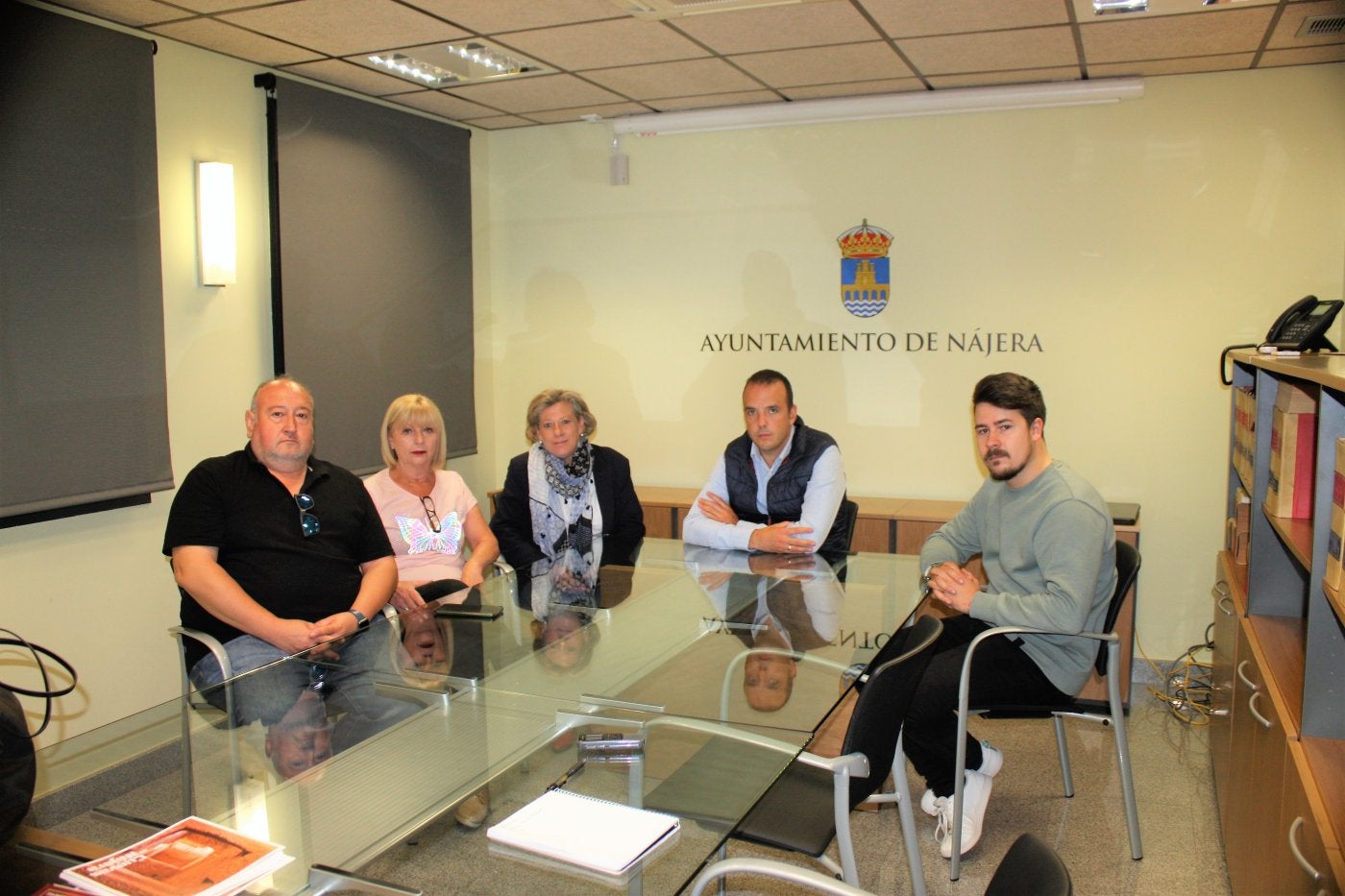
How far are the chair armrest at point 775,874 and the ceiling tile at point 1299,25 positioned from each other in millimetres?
3451

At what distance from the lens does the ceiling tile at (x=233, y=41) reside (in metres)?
3.96

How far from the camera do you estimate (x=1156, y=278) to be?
495 centimetres

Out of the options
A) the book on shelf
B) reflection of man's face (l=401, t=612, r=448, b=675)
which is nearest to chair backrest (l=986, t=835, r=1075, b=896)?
the book on shelf

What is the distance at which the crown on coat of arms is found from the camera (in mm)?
5387

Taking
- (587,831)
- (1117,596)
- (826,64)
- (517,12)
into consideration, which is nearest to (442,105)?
(517,12)

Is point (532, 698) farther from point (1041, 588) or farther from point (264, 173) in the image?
point (264, 173)

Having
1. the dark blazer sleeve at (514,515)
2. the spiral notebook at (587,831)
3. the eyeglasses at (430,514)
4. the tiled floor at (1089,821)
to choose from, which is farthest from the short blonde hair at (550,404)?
the spiral notebook at (587,831)

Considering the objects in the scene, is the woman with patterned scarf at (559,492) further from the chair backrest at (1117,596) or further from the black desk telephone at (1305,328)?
the black desk telephone at (1305,328)

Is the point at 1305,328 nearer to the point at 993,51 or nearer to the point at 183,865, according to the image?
the point at 993,51

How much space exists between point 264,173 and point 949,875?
12.5 feet

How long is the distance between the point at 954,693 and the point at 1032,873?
1719mm

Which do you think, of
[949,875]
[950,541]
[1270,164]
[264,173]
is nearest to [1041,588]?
[950,541]

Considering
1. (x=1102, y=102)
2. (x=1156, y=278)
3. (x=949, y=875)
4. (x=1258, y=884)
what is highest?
(x=1102, y=102)

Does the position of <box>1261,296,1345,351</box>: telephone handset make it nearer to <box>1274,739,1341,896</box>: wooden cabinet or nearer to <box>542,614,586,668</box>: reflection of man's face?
<box>1274,739,1341,896</box>: wooden cabinet
